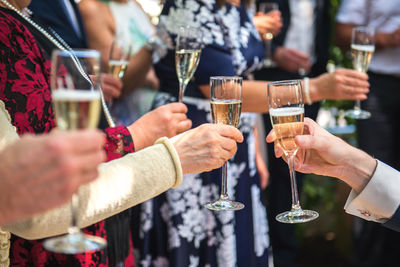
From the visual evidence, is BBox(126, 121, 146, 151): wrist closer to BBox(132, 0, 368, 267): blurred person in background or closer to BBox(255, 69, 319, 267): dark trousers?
BBox(132, 0, 368, 267): blurred person in background

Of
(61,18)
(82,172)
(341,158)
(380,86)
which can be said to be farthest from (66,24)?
(380,86)

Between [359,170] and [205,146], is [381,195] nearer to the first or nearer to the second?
[359,170]

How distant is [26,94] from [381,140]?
2.76 meters

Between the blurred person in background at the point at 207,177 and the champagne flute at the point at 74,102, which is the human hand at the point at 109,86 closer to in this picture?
the blurred person in background at the point at 207,177

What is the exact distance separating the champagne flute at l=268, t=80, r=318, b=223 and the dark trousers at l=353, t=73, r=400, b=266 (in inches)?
86.3

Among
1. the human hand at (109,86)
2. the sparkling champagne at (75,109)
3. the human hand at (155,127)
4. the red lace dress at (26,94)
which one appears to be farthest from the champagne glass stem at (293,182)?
the human hand at (109,86)

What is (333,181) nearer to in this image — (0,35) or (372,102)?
(372,102)

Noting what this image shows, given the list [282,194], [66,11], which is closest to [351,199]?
[66,11]

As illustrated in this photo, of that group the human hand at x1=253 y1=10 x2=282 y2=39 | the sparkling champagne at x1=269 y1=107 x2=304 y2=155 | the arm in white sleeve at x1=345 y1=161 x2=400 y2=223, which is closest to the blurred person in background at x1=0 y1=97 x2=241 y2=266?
the sparkling champagne at x1=269 y1=107 x2=304 y2=155

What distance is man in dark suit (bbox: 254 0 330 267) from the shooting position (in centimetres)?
378

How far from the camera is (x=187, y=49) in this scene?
1996mm

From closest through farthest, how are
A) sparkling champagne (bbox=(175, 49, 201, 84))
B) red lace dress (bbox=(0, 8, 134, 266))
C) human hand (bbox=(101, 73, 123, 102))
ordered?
red lace dress (bbox=(0, 8, 134, 266)) → sparkling champagne (bbox=(175, 49, 201, 84)) → human hand (bbox=(101, 73, 123, 102))

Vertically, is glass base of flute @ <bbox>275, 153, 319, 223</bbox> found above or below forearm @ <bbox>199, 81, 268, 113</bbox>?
below

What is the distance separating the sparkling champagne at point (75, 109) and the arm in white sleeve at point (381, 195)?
3.01 feet
